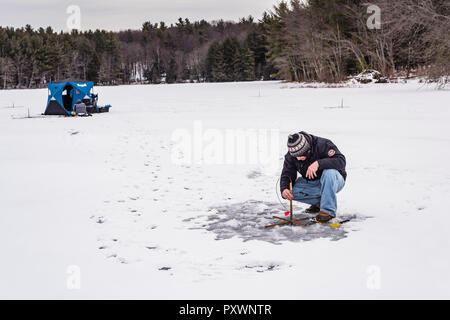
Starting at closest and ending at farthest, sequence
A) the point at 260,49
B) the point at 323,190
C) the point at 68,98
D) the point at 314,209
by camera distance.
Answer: the point at 323,190, the point at 314,209, the point at 68,98, the point at 260,49

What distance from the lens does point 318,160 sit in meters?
4.71

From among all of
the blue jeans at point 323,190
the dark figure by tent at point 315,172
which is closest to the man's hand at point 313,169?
the dark figure by tent at point 315,172

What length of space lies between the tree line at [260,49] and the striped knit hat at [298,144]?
13.9m

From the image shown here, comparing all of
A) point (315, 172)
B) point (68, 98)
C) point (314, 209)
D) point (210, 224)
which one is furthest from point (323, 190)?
point (68, 98)

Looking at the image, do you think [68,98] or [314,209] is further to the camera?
[68,98]

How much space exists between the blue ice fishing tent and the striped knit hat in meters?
15.7

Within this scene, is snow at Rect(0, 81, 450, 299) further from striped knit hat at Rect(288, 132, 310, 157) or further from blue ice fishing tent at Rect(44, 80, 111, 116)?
blue ice fishing tent at Rect(44, 80, 111, 116)

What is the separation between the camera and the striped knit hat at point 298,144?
4.62 metres

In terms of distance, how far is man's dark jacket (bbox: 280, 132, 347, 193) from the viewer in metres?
4.70

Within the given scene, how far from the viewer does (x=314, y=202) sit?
5.08 m

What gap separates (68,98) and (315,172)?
17.1 metres

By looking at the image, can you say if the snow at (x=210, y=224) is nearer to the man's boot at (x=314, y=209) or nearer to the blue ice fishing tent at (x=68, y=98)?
the man's boot at (x=314, y=209)

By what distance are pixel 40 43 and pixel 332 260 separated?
92.5 metres

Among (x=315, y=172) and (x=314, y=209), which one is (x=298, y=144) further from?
(x=314, y=209)
